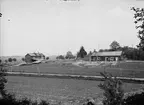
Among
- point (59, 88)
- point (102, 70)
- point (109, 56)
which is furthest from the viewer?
point (109, 56)

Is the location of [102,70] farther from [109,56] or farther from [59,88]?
[109,56]

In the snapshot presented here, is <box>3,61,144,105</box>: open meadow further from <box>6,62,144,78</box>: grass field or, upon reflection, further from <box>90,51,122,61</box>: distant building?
<box>90,51,122,61</box>: distant building

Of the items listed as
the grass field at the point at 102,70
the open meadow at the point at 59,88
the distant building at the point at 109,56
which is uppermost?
the distant building at the point at 109,56

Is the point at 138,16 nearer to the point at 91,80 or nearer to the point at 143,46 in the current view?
the point at 143,46

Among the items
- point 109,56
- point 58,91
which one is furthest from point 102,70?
point 109,56

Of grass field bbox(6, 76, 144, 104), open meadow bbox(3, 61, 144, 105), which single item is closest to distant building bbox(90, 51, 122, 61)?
open meadow bbox(3, 61, 144, 105)

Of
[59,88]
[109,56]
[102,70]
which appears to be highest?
[109,56]

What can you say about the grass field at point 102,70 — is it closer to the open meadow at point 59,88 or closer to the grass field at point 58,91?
the open meadow at point 59,88

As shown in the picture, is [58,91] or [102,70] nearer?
[58,91]

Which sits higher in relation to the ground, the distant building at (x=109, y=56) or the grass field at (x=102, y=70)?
the distant building at (x=109, y=56)

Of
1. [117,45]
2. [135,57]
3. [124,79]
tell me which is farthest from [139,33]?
[117,45]

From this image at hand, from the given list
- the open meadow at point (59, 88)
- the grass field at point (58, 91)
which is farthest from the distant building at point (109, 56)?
the grass field at point (58, 91)

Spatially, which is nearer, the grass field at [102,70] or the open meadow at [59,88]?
the open meadow at [59,88]

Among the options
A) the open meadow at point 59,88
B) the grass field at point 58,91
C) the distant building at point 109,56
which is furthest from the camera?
the distant building at point 109,56
